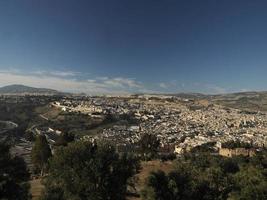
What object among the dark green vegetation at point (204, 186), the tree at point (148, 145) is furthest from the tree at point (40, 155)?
the dark green vegetation at point (204, 186)

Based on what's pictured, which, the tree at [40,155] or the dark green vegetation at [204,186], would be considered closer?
the dark green vegetation at [204,186]

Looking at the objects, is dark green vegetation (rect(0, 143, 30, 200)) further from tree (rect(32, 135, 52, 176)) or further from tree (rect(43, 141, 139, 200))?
tree (rect(32, 135, 52, 176))

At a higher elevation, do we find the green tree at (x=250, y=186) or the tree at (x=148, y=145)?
the green tree at (x=250, y=186)

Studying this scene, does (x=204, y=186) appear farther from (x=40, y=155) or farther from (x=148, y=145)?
(x=148, y=145)

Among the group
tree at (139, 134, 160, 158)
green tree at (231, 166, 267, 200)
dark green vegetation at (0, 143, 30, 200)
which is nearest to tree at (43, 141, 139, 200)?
dark green vegetation at (0, 143, 30, 200)

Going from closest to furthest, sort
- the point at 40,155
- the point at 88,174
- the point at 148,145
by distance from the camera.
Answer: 1. the point at 88,174
2. the point at 40,155
3. the point at 148,145

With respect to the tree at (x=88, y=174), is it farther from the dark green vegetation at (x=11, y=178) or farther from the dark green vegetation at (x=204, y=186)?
the dark green vegetation at (x=204, y=186)

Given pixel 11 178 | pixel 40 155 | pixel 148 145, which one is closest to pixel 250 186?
pixel 11 178
